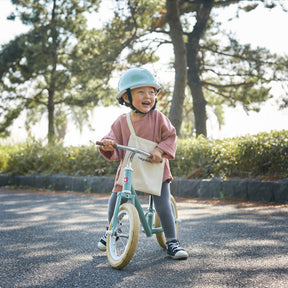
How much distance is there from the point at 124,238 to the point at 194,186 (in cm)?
445

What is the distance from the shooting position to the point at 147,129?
290 cm

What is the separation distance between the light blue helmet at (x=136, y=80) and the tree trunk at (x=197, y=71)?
10314 mm

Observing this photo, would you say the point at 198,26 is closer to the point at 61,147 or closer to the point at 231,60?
the point at 231,60

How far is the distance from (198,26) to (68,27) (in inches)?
218

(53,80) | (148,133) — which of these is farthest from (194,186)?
(53,80)

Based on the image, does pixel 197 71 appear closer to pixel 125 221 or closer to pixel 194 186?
pixel 194 186

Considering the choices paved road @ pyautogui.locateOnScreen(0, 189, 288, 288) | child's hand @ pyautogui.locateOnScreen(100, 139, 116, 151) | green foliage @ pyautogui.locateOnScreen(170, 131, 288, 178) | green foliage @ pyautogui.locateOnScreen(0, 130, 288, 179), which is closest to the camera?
paved road @ pyautogui.locateOnScreen(0, 189, 288, 288)

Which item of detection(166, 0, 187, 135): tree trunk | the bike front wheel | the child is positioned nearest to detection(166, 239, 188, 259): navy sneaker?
the child

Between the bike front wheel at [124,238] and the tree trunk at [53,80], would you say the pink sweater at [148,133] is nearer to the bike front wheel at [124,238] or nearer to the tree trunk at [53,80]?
the bike front wheel at [124,238]

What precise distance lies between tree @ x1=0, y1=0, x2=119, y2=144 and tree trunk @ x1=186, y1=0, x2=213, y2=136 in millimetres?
3122

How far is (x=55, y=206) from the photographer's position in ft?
19.9

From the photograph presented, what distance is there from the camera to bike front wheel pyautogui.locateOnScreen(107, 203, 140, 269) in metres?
2.53

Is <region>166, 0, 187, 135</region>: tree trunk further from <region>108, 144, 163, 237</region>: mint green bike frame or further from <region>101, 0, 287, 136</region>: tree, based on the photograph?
<region>108, 144, 163, 237</region>: mint green bike frame

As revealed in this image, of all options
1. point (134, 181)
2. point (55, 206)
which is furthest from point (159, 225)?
point (55, 206)
